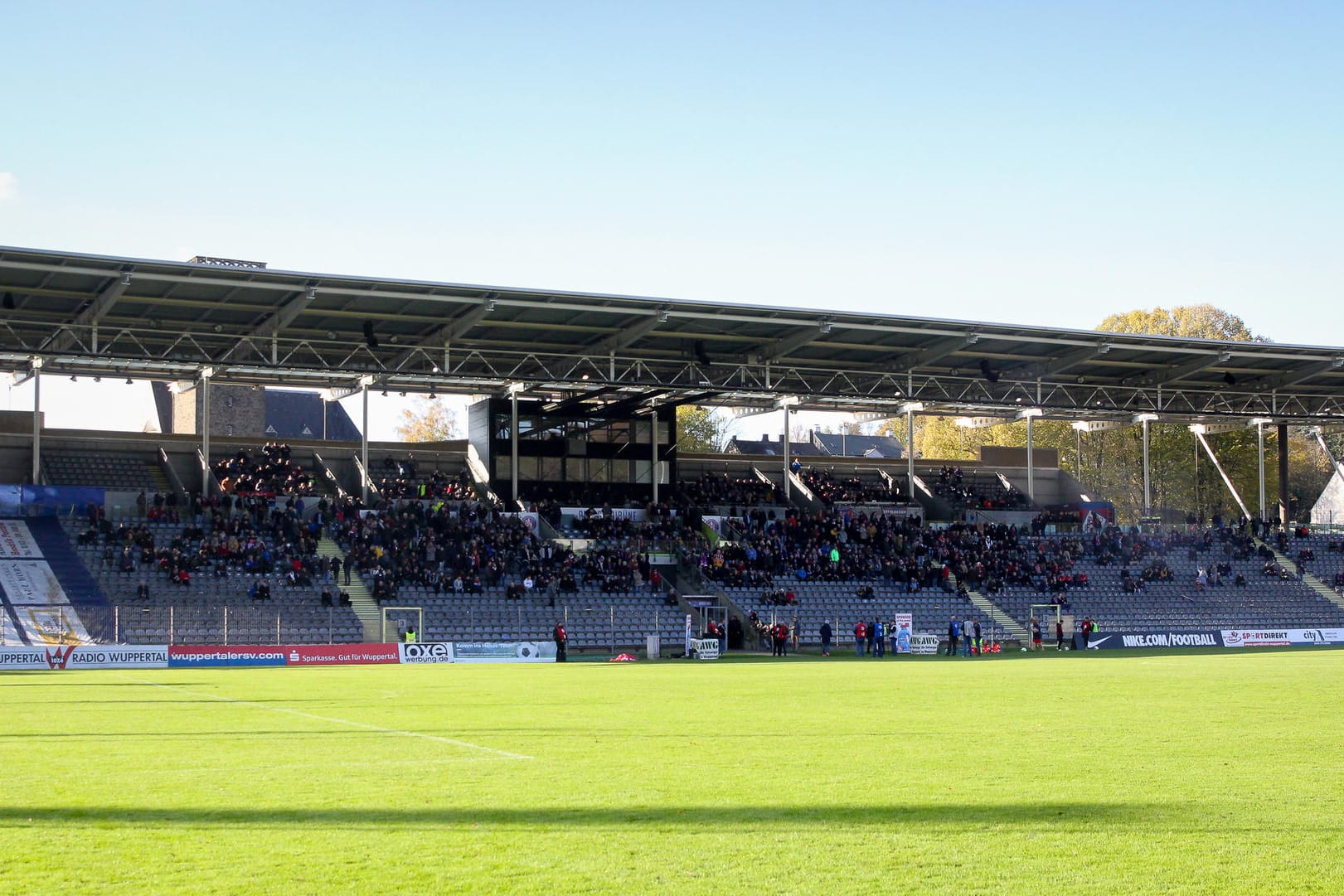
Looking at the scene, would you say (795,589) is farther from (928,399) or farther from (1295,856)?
(1295,856)

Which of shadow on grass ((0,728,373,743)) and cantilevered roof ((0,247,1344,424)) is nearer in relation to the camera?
→ shadow on grass ((0,728,373,743))

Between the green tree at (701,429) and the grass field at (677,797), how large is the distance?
7688 centimetres

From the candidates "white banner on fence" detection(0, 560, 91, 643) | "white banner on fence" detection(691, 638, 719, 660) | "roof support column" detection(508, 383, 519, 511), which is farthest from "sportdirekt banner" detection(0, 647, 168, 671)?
"roof support column" detection(508, 383, 519, 511)

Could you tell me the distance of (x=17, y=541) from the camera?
45625 mm

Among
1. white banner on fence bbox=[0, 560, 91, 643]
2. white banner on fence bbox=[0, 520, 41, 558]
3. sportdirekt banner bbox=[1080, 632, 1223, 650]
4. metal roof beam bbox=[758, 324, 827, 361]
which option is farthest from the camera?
sportdirekt banner bbox=[1080, 632, 1223, 650]

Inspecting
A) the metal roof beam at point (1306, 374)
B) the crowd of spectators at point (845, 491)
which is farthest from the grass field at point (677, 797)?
the crowd of spectators at point (845, 491)

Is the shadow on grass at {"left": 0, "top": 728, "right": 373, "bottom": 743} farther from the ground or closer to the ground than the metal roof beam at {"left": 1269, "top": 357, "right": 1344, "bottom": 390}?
closer to the ground

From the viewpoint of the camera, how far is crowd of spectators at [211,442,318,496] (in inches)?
2178

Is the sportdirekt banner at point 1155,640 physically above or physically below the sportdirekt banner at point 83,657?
below

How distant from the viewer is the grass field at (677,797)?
8.23m

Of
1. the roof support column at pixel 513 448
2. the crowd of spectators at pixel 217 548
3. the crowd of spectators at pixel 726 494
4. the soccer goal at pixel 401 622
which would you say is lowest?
the soccer goal at pixel 401 622

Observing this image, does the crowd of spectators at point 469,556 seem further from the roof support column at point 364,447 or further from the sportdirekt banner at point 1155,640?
the sportdirekt banner at point 1155,640

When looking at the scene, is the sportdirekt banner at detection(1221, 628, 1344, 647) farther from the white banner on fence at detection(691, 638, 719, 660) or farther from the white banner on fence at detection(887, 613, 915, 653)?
the white banner on fence at detection(691, 638, 719, 660)

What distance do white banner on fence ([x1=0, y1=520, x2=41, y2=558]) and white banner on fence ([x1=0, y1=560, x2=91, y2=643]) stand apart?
22.0 inches
